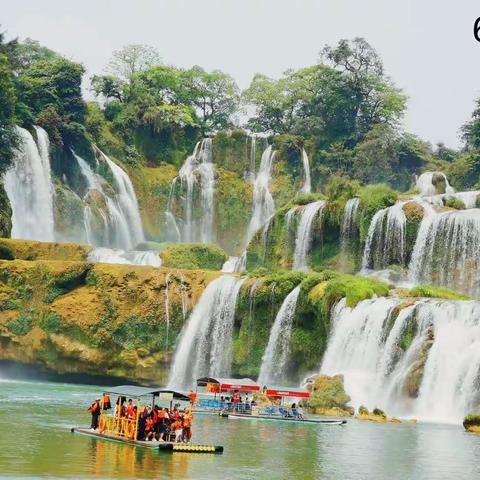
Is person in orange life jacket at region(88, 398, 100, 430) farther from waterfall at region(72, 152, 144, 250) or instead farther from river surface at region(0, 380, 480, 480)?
→ waterfall at region(72, 152, 144, 250)

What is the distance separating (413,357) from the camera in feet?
160

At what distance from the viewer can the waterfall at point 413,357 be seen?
46750mm

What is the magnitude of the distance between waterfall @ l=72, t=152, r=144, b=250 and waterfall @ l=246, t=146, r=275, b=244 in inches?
406

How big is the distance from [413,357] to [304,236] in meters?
22.2

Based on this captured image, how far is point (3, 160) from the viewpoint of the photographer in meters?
75.1

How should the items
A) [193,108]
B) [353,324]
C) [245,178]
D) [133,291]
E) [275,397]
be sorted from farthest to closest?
[193,108] < [245,178] < [133,291] < [353,324] < [275,397]

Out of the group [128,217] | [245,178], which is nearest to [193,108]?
[245,178]

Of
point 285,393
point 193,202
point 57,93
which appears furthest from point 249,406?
point 57,93

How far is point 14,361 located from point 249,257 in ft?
59.2

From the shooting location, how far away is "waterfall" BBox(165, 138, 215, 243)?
90375mm

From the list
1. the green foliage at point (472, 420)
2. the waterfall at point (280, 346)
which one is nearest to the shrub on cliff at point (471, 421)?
the green foliage at point (472, 420)

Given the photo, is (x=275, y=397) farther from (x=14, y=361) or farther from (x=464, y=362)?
(x=14, y=361)

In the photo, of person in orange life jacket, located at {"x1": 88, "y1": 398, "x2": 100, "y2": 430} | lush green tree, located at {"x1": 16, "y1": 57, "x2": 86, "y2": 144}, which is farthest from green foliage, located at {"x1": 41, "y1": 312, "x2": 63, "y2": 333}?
person in orange life jacket, located at {"x1": 88, "y1": 398, "x2": 100, "y2": 430}

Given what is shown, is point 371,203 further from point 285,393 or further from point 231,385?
point 231,385
